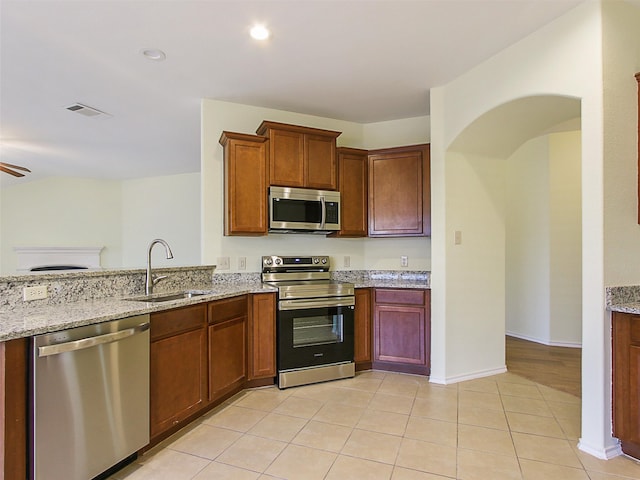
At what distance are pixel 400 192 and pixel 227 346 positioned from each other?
7.22 ft

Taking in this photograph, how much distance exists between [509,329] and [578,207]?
1829 millimetres

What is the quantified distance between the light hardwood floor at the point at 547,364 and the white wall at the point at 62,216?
736cm

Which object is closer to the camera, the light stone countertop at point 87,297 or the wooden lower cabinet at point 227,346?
the light stone countertop at point 87,297

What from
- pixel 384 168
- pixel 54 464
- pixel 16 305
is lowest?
pixel 54 464

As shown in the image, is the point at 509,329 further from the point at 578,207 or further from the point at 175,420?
the point at 175,420

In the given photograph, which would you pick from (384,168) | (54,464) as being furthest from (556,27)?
(54,464)

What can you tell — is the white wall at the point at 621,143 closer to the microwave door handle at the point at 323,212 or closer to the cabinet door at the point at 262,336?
the microwave door handle at the point at 323,212

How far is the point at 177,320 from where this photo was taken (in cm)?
235

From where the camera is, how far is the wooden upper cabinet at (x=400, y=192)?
11.8ft

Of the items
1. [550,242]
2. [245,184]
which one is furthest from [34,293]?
[550,242]

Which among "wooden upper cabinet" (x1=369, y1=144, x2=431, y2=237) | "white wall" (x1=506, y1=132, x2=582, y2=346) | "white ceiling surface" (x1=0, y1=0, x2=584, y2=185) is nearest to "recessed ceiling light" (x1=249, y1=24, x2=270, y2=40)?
"white ceiling surface" (x1=0, y1=0, x2=584, y2=185)

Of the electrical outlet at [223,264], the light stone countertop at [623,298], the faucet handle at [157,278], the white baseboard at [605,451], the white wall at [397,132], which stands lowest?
the white baseboard at [605,451]

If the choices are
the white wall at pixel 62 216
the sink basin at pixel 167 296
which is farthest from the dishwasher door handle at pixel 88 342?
the white wall at pixel 62 216

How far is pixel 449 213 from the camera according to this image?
3.32m
